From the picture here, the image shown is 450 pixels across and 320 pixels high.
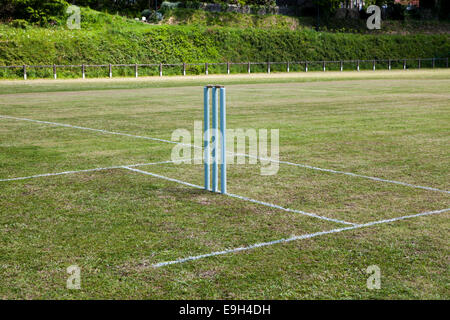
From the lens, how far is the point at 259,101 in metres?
24.6

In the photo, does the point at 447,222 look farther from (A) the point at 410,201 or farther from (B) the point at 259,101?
(B) the point at 259,101

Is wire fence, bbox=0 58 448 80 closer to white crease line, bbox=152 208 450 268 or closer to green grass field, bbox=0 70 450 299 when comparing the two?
green grass field, bbox=0 70 450 299

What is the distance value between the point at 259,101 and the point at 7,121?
32.9 feet

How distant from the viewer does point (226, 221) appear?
7.18 m

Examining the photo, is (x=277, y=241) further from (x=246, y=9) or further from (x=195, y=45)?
(x=246, y=9)

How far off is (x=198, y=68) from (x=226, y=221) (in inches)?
2022

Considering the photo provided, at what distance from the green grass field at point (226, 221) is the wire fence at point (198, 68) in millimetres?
35154

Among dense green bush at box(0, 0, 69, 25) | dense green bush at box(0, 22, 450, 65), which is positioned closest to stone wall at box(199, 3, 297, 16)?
dense green bush at box(0, 22, 450, 65)

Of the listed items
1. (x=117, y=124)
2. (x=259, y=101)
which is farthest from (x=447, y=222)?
(x=259, y=101)

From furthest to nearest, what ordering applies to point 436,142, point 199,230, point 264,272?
point 436,142 < point 199,230 < point 264,272

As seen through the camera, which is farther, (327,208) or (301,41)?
(301,41)

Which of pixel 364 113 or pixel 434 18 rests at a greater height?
pixel 434 18

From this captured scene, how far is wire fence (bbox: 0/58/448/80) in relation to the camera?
1906 inches
